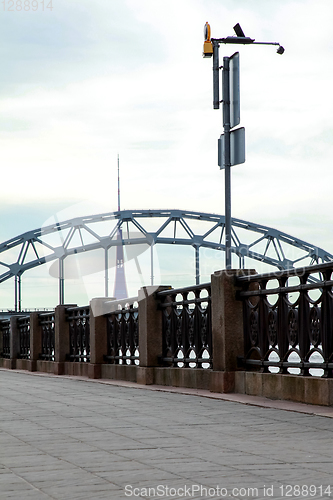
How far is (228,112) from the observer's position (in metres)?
10.9

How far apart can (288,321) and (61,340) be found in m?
8.21

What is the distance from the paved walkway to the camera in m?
3.64

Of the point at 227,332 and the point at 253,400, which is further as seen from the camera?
the point at 227,332

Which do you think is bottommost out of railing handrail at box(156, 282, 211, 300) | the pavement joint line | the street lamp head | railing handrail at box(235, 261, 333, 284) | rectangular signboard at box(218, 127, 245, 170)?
the pavement joint line

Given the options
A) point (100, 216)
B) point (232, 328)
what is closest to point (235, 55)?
point (232, 328)

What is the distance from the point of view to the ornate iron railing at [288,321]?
6770mm

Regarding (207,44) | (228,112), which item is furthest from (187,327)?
(207,44)

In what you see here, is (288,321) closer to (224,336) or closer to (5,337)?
(224,336)

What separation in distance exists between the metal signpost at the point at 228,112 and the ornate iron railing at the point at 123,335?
1859 millimetres

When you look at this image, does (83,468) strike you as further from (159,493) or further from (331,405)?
(331,405)

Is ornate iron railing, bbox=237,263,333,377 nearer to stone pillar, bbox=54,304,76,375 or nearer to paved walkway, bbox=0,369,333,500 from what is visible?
paved walkway, bbox=0,369,333,500

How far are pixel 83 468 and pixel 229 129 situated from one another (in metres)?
7.44

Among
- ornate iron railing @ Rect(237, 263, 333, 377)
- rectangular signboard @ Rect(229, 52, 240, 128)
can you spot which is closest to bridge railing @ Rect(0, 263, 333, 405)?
ornate iron railing @ Rect(237, 263, 333, 377)

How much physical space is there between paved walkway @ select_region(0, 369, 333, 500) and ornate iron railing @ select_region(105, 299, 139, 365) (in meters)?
3.51
